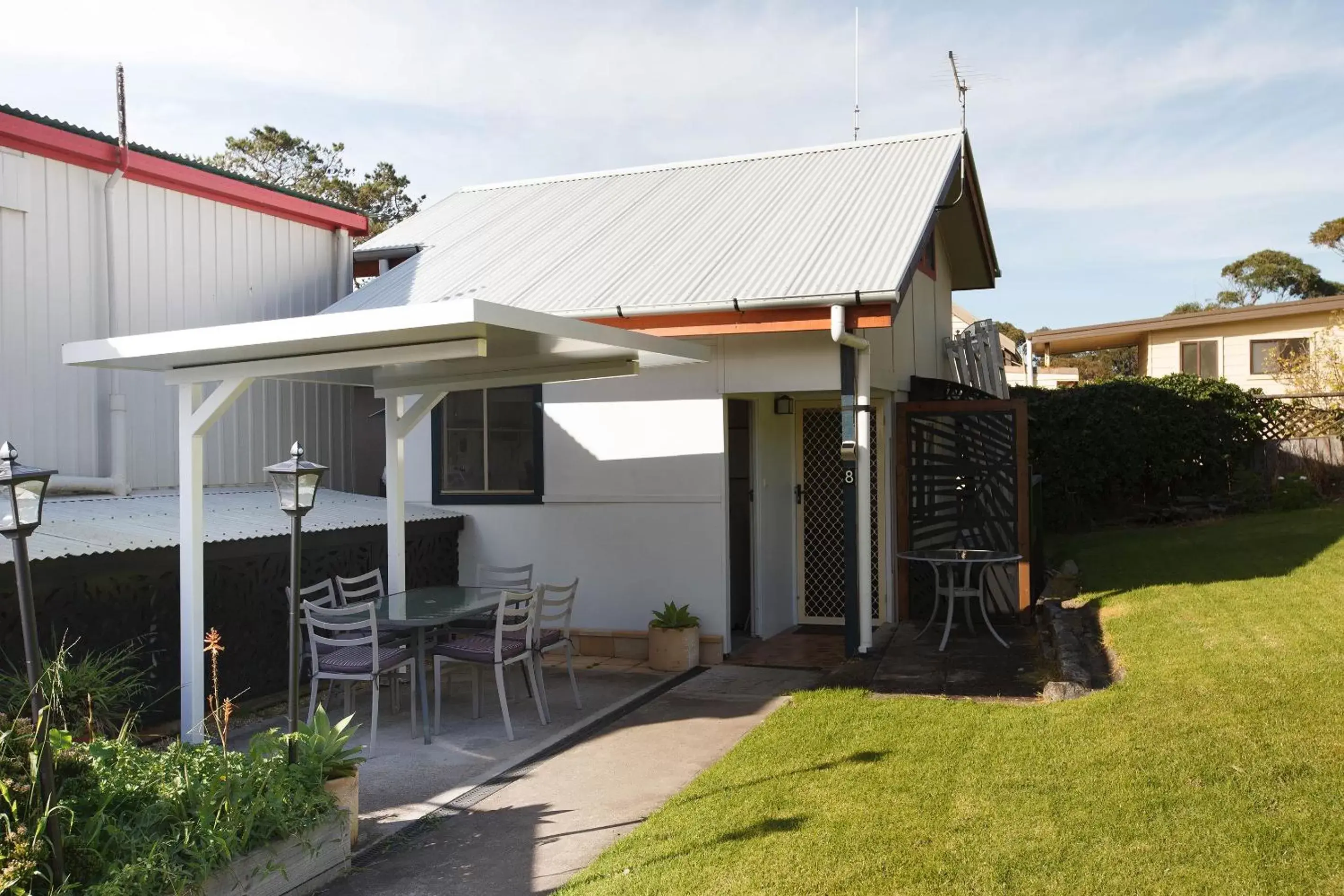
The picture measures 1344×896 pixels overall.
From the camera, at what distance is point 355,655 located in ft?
21.7

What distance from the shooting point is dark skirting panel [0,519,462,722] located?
19.3 ft

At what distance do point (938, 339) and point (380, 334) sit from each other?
7901mm

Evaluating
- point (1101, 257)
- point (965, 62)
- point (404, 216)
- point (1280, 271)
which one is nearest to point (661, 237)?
point (965, 62)

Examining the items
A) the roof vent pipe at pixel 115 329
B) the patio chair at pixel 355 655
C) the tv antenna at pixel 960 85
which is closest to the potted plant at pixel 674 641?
the patio chair at pixel 355 655

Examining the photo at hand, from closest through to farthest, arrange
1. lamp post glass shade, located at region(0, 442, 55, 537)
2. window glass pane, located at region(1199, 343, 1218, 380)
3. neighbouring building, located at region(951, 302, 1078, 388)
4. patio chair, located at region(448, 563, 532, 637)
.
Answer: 1. lamp post glass shade, located at region(0, 442, 55, 537)
2. patio chair, located at region(448, 563, 532, 637)
3. window glass pane, located at region(1199, 343, 1218, 380)
4. neighbouring building, located at region(951, 302, 1078, 388)

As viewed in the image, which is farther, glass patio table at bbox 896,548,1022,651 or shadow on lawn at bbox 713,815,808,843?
glass patio table at bbox 896,548,1022,651

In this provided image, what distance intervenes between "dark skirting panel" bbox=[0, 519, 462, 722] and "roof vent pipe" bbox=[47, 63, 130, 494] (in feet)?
5.95

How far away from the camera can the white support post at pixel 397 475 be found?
8.10 m

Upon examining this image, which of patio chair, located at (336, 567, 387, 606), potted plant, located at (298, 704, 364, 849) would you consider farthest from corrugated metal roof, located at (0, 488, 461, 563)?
potted plant, located at (298, 704, 364, 849)

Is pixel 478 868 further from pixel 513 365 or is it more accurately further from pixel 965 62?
pixel 965 62

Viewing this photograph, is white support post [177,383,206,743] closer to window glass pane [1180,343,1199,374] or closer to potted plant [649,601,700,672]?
potted plant [649,601,700,672]

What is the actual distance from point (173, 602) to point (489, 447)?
137 inches

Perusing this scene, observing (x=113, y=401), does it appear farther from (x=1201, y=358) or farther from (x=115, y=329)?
(x=1201, y=358)

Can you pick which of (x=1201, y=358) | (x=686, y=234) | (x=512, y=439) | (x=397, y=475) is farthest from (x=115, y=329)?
(x=1201, y=358)
